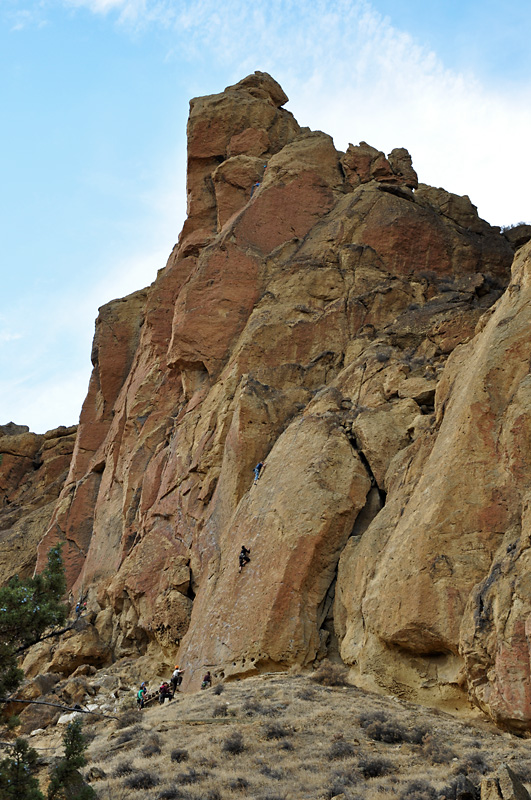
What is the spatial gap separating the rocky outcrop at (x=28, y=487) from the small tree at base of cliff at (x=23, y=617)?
114 feet

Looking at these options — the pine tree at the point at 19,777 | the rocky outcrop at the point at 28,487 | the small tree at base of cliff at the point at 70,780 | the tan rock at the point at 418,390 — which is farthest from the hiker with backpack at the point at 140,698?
the rocky outcrop at the point at 28,487

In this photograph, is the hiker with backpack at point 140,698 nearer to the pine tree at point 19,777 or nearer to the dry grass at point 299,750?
the dry grass at point 299,750

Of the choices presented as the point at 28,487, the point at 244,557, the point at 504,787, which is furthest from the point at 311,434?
the point at 28,487

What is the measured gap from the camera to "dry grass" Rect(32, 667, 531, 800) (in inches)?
536

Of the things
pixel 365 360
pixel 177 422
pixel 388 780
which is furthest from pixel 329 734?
pixel 177 422

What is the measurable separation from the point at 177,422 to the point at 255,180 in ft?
49.0

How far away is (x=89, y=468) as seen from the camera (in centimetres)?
4506

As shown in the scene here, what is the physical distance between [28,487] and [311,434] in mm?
35361

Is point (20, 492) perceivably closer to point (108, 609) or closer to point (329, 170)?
point (108, 609)

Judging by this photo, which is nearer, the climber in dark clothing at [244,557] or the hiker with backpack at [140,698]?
the climber in dark clothing at [244,557]

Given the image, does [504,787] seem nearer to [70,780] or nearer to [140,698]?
[70,780]

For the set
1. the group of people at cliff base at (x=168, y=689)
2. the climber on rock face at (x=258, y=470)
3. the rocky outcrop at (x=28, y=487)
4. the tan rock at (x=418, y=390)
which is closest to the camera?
the group of people at cliff base at (x=168, y=689)

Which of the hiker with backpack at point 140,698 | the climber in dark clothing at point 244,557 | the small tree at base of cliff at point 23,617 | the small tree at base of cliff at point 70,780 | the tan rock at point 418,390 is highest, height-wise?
the tan rock at point 418,390

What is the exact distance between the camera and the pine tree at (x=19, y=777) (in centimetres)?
1184
